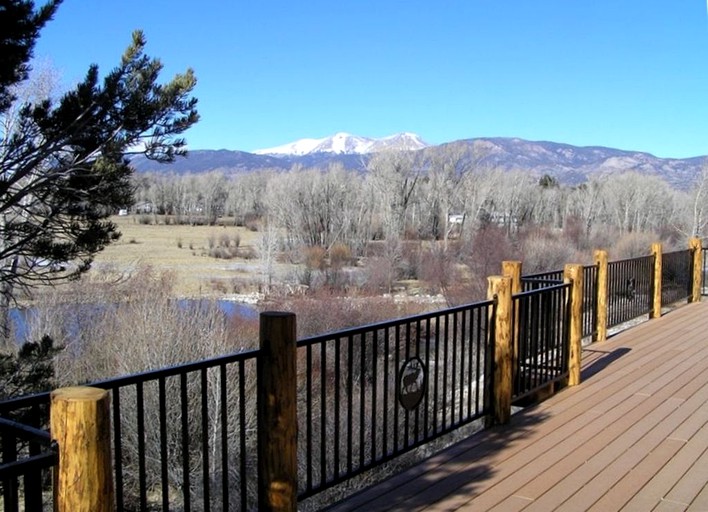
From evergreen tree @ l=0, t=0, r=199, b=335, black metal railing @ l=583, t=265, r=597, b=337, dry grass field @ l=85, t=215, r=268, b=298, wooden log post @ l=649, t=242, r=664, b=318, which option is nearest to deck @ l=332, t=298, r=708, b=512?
black metal railing @ l=583, t=265, r=597, b=337

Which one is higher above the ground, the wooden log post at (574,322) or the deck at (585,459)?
the wooden log post at (574,322)

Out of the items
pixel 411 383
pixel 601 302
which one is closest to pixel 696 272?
pixel 601 302

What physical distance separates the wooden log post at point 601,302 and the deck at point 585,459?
1804 mm

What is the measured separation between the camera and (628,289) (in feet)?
30.3

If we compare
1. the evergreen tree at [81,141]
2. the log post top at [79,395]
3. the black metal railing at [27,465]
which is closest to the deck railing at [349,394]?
the black metal railing at [27,465]

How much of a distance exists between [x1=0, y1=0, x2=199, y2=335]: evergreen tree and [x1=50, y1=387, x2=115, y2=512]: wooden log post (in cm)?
787

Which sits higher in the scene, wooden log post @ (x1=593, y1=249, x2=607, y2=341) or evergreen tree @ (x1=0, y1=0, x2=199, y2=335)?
evergreen tree @ (x1=0, y1=0, x2=199, y2=335)

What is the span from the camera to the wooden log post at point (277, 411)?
116 inches

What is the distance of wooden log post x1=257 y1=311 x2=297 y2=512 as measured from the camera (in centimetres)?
295

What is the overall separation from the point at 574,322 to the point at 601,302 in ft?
7.94

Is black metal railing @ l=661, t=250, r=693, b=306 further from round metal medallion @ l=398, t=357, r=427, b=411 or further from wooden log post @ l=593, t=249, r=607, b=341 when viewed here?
round metal medallion @ l=398, t=357, r=427, b=411

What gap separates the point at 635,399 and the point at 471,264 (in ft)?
76.2

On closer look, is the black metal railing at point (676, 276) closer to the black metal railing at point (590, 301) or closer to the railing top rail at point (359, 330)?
the black metal railing at point (590, 301)

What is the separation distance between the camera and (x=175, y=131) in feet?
31.9
